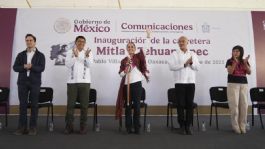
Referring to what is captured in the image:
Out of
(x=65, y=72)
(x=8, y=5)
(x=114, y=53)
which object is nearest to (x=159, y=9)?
(x=114, y=53)

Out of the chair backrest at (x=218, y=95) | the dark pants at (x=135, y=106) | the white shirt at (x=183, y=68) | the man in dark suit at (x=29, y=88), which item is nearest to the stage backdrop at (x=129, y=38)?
the chair backrest at (x=218, y=95)

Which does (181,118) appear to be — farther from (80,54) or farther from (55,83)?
(55,83)

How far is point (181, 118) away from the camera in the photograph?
4484 millimetres

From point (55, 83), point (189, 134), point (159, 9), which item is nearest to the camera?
point (189, 134)

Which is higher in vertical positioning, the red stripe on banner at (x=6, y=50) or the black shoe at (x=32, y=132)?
the red stripe on banner at (x=6, y=50)

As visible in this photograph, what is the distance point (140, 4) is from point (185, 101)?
3.32 meters

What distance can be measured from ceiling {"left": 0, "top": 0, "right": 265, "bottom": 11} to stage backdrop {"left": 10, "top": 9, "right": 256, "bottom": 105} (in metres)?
0.56

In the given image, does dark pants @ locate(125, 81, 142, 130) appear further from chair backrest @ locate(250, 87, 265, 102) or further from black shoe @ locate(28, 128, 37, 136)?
chair backrest @ locate(250, 87, 265, 102)

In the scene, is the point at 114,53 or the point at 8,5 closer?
the point at 114,53

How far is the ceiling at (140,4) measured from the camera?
22.6 ft

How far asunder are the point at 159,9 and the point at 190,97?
9.86 ft

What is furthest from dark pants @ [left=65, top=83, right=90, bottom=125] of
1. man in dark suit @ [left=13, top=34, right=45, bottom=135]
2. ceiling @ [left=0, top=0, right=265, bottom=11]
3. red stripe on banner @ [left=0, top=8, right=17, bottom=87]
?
ceiling @ [left=0, top=0, right=265, bottom=11]

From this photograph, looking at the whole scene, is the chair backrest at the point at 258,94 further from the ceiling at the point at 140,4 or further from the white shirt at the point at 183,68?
the ceiling at the point at 140,4

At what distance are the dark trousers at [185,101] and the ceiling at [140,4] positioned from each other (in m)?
3.12
